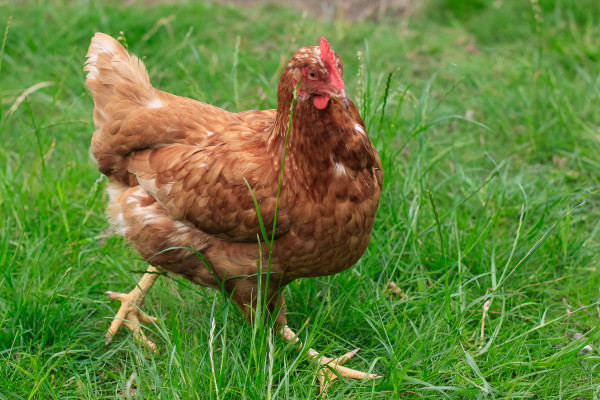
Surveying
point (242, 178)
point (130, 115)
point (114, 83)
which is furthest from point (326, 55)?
point (114, 83)

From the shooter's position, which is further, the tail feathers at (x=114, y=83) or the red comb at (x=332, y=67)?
the tail feathers at (x=114, y=83)

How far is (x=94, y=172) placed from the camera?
3.92m

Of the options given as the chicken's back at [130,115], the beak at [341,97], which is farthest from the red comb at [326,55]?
the chicken's back at [130,115]

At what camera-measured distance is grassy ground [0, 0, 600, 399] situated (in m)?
2.52

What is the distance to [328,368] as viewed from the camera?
102 inches

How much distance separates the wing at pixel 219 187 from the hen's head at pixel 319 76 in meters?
0.35

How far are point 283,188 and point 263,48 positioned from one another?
130 inches

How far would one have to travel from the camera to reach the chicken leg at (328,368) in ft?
8.38

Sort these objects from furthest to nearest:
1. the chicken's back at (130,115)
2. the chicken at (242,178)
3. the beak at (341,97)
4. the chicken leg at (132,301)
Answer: the chicken leg at (132,301)
the chicken's back at (130,115)
the chicken at (242,178)
the beak at (341,97)

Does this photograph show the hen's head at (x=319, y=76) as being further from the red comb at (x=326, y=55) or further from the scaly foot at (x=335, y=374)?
the scaly foot at (x=335, y=374)

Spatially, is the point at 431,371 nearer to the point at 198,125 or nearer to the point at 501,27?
the point at 198,125

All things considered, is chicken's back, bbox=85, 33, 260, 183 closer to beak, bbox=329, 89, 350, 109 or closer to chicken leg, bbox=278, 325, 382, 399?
beak, bbox=329, 89, 350, 109

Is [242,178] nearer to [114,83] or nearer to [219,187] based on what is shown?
[219,187]

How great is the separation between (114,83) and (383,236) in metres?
1.59
